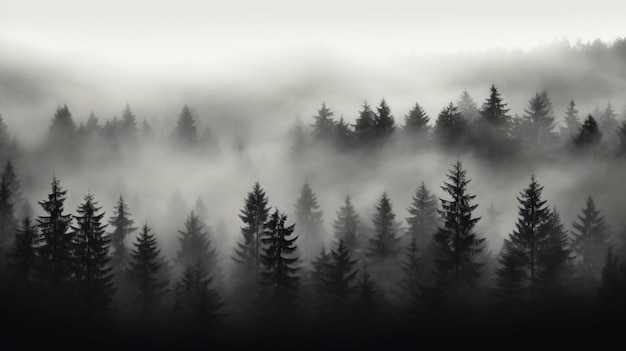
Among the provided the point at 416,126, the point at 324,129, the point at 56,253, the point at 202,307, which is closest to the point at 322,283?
the point at 202,307

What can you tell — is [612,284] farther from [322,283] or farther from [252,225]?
[252,225]

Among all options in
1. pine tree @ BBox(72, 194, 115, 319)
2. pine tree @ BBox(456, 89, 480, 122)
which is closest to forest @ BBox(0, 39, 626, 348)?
pine tree @ BBox(72, 194, 115, 319)

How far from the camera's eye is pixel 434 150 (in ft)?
304

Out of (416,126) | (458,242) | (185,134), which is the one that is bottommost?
(458,242)

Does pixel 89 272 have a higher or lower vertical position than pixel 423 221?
lower

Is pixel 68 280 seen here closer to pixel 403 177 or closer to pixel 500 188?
pixel 403 177

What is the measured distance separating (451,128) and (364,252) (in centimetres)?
3593

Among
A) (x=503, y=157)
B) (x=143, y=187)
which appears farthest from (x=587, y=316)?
(x=143, y=187)

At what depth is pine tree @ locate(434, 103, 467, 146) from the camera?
90.9 meters

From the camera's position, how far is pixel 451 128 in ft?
300

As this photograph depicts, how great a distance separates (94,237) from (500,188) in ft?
175

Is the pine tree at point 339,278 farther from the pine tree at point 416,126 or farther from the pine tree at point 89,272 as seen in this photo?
the pine tree at point 416,126

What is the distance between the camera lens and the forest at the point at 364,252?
173 ft

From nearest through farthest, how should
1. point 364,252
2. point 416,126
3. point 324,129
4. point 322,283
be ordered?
point 322,283, point 364,252, point 416,126, point 324,129
